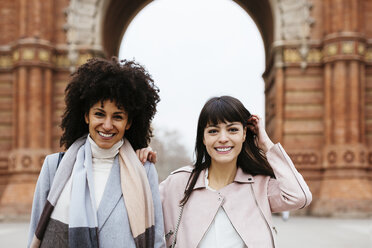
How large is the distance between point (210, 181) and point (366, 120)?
1592 cm

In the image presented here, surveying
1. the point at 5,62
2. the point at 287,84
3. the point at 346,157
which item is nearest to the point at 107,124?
the point at 346,157

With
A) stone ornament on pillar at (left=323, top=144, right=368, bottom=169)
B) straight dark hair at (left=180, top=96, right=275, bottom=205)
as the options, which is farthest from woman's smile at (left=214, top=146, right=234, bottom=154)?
stone ornament on pillar at (left=323, top=144, right=368, bottom=169)

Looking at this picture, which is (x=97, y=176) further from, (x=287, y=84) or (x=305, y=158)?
(x=287, y=84)

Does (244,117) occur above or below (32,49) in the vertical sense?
below

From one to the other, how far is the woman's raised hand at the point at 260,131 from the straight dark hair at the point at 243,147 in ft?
0.20

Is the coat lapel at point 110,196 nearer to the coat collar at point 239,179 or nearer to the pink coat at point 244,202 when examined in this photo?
the pink coat at point 244,202

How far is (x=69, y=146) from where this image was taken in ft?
11.7

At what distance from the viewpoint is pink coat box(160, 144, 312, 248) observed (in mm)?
3342

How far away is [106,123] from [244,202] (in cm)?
109

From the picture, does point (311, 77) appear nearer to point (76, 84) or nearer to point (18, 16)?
point (18, 16)

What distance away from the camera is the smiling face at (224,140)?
3.50m

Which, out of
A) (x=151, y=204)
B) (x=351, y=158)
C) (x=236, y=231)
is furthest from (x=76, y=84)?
(x=351, y=158)

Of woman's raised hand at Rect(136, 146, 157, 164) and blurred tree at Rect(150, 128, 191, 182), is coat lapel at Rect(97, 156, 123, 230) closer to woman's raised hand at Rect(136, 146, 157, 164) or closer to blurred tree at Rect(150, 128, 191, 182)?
woman's raised hand at Rect(136, 146, 157, 164)

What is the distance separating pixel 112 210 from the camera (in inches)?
123
